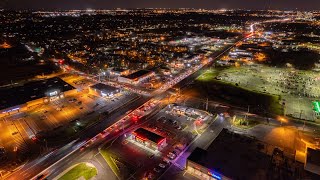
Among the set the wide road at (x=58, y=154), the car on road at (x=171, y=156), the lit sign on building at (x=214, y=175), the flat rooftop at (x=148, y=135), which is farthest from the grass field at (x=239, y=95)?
the lit sign on building at (x=214, y=175)

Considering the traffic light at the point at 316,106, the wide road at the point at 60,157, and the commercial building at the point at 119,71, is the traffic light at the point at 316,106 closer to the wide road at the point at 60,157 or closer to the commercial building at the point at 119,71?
the wide road at the point at 60,157

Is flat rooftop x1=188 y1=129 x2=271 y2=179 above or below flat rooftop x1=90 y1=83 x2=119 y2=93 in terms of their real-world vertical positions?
below

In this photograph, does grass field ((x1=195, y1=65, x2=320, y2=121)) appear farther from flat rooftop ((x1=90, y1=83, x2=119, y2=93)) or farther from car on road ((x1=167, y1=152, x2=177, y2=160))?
car on road ((x1=167, y1=152, x2=177, y2=160))

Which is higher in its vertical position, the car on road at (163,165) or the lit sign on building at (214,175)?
the lit sign on building at (214,175)

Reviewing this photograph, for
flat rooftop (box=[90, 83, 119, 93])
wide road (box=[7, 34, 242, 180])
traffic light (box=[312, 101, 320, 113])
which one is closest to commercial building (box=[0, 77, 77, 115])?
flat rooftop (box=[90, 83, 119, 93])

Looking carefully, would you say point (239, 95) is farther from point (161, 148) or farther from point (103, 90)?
point (103, 90)
